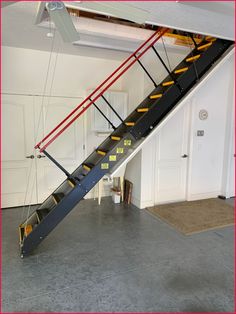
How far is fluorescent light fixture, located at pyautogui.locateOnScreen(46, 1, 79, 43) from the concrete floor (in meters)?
2.39

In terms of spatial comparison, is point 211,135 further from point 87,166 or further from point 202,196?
point 87,166

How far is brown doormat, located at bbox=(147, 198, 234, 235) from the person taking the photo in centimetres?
379

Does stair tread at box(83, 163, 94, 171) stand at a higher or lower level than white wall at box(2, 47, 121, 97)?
Answer: lower

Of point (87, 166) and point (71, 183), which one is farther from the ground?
point (87, 166)

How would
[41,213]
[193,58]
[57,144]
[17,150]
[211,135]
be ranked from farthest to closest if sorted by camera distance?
[211,135]
[57,144]
[17,150]
[193,58]
[41,213]

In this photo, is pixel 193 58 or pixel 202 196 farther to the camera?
pixel 202 196

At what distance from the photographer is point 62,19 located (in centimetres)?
179

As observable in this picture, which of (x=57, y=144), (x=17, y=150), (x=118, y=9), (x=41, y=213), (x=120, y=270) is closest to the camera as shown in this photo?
(x=118, y=9)

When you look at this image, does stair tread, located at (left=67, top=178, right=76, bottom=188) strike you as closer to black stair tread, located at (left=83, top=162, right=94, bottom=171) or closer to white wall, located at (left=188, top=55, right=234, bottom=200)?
black stair tread, located at (left=83, top=162, right=94, bottom=171)

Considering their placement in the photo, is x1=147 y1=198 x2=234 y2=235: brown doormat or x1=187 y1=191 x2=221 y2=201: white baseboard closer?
x1=147 y1=198 x2=234 y2=235: brown doormat

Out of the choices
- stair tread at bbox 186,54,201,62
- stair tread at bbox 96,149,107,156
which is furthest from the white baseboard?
stair tread at bbox 186,54,201,62

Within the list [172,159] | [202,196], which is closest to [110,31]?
[172,159]

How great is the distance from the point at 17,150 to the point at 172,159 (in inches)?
117

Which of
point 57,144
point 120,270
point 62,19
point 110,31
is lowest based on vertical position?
point 120,270
